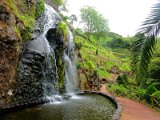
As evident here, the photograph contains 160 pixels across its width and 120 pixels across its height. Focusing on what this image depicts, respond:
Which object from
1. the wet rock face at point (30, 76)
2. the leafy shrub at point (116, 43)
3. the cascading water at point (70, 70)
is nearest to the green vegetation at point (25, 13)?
the wet rock face at point (30, 76)

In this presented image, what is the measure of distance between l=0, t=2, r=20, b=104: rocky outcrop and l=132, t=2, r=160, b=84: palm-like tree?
984 centimetres

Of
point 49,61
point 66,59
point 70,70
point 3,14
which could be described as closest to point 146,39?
point 3,14

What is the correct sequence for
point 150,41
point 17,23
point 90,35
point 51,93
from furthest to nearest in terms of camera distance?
point 90,35 < point 51,93 < point 17,23 < point 150,41

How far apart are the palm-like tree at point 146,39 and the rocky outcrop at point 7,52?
984 cm

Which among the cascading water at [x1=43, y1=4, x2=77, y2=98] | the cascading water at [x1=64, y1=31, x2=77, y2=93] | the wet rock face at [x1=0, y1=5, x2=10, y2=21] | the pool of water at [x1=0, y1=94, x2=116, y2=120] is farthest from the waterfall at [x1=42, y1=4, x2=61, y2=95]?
the wet rock face at [x1=0, y1=5, x2=10, y2=21]

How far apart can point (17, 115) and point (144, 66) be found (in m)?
8.65

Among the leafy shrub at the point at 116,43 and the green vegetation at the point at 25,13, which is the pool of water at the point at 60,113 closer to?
the green vegetation at the point at 25,13

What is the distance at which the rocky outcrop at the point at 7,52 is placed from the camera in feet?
46.8

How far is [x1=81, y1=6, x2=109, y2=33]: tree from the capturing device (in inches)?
2771

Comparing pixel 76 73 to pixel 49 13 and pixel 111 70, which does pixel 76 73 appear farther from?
pixel 111 70

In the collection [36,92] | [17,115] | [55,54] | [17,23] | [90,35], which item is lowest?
[17,115]

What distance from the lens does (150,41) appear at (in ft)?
20.0

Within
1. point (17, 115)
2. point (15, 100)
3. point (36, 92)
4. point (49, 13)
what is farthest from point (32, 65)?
point (49, 13)

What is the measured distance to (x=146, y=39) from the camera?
609 cm
